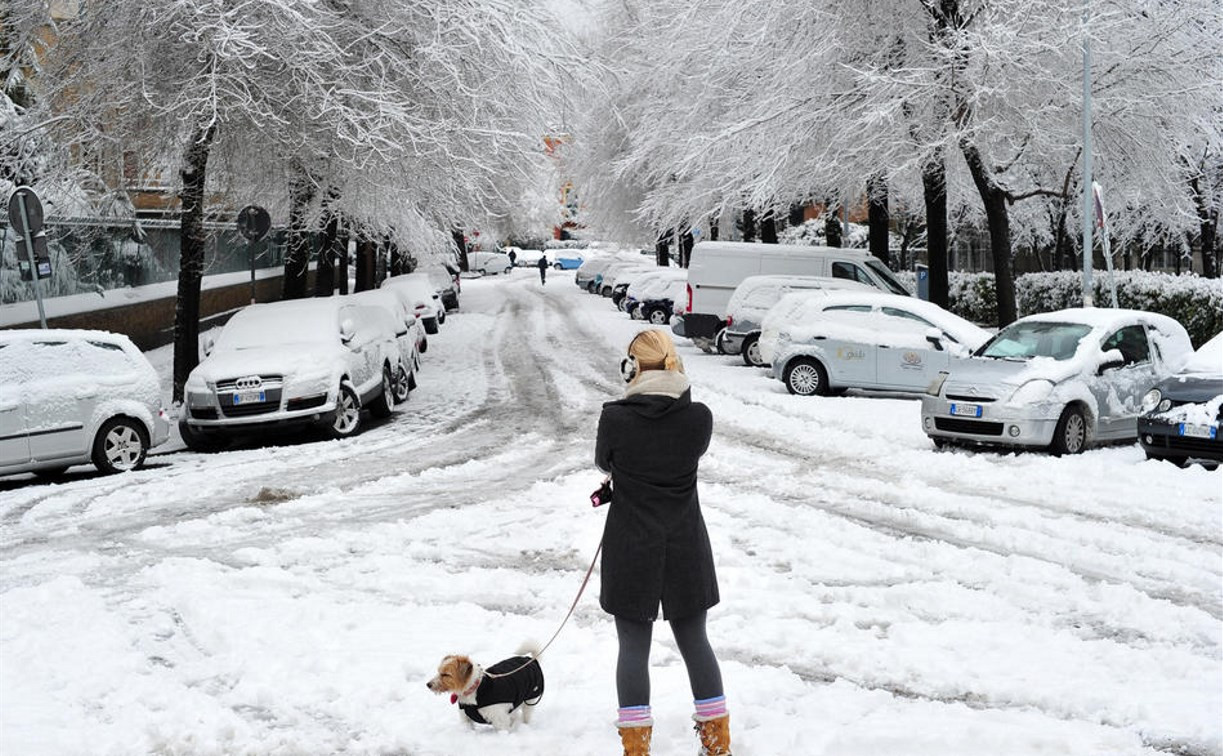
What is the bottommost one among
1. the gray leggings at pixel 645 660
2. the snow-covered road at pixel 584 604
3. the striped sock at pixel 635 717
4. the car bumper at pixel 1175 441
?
the snow-covered road at pixel 584 604

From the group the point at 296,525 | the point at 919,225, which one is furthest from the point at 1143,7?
the point at 919,225

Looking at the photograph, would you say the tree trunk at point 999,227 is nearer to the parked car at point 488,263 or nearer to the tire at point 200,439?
the tire at point 200,439

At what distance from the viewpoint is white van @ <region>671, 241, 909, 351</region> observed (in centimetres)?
2706

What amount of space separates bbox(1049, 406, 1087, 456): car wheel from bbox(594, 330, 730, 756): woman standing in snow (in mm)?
9870

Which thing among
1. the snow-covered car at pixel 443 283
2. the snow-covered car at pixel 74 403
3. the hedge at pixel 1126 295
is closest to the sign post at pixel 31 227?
the snow-covered car at pixel 74 403

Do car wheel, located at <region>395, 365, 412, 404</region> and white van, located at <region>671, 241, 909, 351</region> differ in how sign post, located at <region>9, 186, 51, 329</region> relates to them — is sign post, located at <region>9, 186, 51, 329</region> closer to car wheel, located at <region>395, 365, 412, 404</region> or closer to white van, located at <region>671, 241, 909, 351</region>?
car wheel, located at <region>395, 365, 412, 404</region>

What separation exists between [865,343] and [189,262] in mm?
10299

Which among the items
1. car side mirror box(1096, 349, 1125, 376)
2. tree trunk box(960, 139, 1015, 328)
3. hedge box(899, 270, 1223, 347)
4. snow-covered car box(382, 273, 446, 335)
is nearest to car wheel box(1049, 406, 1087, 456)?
car side mirror box(1096, 349, 1125, 376)

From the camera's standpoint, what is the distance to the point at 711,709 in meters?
5.11

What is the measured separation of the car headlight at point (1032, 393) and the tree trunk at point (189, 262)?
1183 centimetres

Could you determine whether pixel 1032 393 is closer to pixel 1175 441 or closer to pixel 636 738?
pixel 1175 441

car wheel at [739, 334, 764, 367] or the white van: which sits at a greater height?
the white van

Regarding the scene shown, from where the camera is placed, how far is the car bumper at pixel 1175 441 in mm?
12531

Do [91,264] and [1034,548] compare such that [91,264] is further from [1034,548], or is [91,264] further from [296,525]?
[1034,548]
